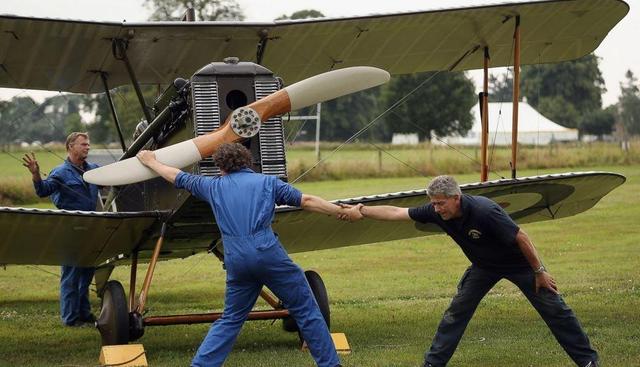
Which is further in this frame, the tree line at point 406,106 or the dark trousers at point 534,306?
the tree line at point 406,106

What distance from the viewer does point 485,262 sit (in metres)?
7.20

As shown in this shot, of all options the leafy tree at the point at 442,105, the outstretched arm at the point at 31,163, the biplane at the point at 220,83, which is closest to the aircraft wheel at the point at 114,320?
the biplane at the point at 220,83

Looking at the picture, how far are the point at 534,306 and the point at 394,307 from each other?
4.51m

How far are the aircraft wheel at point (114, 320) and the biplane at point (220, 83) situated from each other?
0.01 m

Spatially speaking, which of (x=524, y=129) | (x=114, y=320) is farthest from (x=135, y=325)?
(x=524, y=129)

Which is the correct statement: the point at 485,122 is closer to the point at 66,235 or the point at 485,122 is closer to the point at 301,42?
the point at 301,42

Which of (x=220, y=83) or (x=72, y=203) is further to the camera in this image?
(x=72, y=203)

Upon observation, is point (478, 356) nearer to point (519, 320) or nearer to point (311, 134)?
point (519, 320)

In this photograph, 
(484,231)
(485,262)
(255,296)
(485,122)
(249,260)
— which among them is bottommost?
(255,296)

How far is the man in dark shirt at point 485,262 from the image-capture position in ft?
22.5

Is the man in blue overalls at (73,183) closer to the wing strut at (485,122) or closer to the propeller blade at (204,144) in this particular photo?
the propeller blade at (204,144)

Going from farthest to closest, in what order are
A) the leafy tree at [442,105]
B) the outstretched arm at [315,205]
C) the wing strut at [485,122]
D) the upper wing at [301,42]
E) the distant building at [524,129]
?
1. the distant building at [524,129]
2. the leafy tree at [442,105]
3. the wing strut at [485,122]
4. the upper wing at [301,42]
5. the outstretched arm at [315,205]

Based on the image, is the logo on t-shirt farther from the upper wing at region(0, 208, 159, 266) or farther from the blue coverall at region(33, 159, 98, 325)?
the blue coverall at region(33, 159, 98, 325)

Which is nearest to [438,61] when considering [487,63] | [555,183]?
[487,63]
